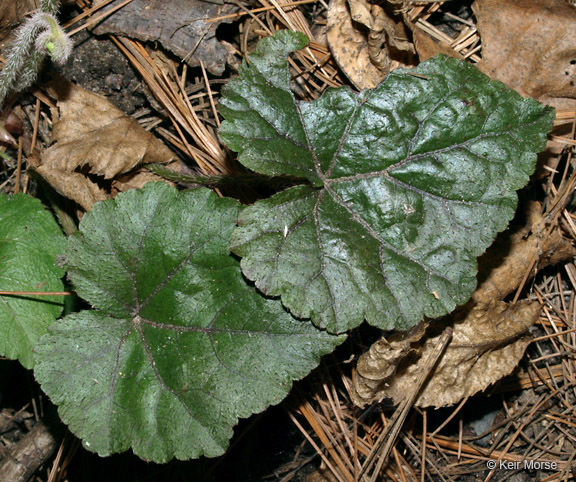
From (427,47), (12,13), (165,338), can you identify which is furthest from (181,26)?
(165,338)

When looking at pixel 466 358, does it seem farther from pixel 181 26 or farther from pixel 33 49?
pixel 33 49

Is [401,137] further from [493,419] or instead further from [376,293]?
[493,419]

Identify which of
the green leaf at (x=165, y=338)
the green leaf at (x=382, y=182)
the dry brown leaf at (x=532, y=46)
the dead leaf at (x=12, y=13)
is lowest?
the green leaf at (x=165, y=338)

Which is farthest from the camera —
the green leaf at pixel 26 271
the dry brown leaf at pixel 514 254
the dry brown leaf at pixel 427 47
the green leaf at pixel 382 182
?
the dry brown leaf at pixel 514 254

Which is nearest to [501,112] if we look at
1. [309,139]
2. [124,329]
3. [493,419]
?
[309,139]

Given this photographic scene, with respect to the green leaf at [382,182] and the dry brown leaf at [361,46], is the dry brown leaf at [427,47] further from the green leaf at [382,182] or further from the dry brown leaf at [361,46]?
the green leaf at [382,182]

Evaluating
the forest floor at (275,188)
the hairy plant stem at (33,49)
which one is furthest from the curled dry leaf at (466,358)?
the hairy plant stem at (33,49)

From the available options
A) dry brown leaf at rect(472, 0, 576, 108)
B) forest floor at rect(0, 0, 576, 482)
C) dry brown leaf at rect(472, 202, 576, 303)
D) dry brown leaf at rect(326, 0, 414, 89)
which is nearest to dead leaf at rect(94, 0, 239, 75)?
forest floor at rect(0, 0, 576, 482)
